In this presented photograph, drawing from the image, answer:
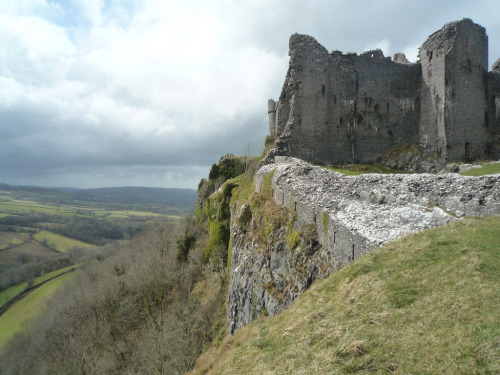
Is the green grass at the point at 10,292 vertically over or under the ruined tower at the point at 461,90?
under

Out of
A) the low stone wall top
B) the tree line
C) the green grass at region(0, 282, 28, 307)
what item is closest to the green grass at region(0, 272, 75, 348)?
the green grass at region(0, 282, 28, 307)

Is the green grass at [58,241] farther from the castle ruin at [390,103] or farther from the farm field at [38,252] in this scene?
the castle ruin at [390,103]

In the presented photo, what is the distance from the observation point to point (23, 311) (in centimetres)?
5291

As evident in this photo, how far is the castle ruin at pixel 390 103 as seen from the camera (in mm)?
27797

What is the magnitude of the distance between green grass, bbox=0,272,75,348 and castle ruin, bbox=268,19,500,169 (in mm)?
49734

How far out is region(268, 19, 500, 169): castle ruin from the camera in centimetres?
2780

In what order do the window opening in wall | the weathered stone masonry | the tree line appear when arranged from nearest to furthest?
the weathered stone masonry
the tree line
the window opening in wall

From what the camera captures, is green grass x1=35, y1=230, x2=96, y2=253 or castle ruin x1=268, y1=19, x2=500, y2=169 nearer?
castle ruin x1=268, y1=19, x2=500, y2=169

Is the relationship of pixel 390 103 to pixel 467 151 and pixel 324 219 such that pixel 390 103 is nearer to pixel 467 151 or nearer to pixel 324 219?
pixel 467 151

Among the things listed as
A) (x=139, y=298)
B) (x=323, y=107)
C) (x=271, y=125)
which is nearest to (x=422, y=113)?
(x=323, y=107)

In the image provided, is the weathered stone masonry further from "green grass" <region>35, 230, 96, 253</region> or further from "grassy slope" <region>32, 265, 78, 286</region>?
"green grass" <region>35, 230, 96, 253</region>

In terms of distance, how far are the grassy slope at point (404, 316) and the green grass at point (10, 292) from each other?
236 feet

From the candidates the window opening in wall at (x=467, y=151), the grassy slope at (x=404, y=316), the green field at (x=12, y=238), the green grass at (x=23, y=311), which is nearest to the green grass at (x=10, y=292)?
the green grass at (x=23, y=311)

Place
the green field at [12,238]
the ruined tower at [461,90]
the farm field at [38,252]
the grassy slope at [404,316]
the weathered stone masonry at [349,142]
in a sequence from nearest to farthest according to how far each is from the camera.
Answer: the grassy slope at [404,316] → the weathered stone masonry at [349,142] → the ruined tower at [461,90] → the farm field at [38,252] → the green field at [12,238]
